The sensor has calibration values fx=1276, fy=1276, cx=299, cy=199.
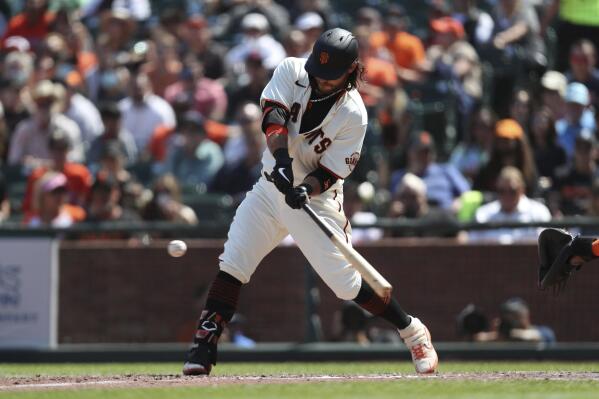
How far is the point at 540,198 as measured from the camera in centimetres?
1162

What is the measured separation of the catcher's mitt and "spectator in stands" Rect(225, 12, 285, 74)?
23.7 ft

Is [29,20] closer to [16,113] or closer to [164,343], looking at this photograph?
[16,113]

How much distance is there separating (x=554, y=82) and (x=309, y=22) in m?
3.12

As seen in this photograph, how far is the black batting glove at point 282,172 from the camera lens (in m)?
6.96

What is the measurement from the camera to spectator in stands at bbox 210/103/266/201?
1259 cm

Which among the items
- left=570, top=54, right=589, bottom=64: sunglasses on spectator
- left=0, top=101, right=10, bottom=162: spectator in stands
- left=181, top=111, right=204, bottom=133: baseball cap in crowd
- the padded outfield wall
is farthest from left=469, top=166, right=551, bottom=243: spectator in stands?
left=0, top=101, right=10, bottom=162: spectator in stands

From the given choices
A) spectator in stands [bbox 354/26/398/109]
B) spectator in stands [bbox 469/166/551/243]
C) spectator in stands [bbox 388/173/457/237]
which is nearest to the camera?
spectator in stands [bbox 469/166/551/243]

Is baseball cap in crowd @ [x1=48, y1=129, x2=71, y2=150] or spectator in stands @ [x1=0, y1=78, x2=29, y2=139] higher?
spectator in stands @ [x1=0, y1=78, x2=29, y2=139]

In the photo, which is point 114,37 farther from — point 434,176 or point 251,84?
point 434,176

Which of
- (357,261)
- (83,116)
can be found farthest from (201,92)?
(357,261)

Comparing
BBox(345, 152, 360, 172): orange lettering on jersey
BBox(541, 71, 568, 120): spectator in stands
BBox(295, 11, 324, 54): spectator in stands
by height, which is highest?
BBox(295, 11, 324, 54): spectator in stands

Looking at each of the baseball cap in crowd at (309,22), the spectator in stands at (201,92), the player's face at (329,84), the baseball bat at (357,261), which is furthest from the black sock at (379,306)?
the baseball cap in crowd at (309,22)

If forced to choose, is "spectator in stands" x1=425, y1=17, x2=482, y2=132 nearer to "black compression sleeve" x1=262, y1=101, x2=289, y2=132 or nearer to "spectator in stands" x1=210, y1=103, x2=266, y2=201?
"spectator in stands" x1=210, y1=103, x2=266, y2=201

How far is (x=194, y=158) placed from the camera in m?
13.4
